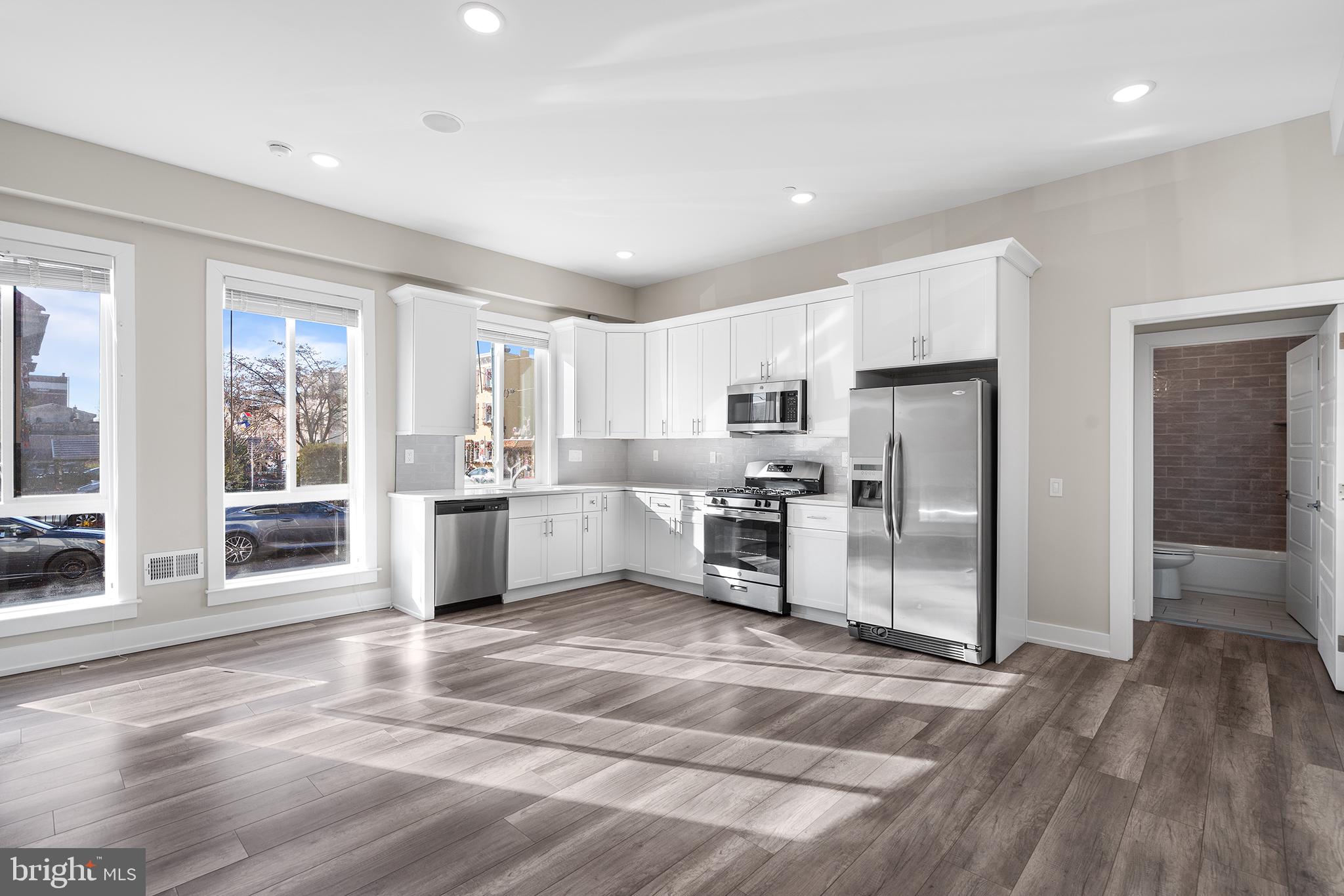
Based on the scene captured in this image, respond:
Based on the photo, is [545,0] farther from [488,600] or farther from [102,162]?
[488,600]

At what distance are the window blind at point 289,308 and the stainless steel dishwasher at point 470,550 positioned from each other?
5.27 ft

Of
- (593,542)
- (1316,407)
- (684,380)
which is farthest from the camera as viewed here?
(684,380)

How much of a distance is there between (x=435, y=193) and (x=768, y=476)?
3354mm

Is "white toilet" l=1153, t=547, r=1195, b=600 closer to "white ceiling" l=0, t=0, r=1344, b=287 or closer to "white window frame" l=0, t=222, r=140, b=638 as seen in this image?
"white ceiling" l=0, t=0, r=1344, b=287

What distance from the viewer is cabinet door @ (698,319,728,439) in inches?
219

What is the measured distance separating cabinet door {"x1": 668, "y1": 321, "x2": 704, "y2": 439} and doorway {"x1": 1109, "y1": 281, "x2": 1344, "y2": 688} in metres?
3.15

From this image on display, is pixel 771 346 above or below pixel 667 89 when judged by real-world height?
below

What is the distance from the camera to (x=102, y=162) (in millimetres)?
3674

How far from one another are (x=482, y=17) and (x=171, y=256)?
285 cm

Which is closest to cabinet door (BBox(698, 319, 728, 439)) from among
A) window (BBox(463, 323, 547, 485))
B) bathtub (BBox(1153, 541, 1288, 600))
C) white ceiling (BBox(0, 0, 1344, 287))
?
white ceiling (BBox(0, 0, 1344, 287))

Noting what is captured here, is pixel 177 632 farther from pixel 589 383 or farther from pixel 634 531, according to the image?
pixel 589 383

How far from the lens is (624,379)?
625cm

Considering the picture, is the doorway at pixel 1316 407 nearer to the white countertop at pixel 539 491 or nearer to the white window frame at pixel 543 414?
the white countertop at pixel 539 491

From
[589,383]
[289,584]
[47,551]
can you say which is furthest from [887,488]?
[47,551]
